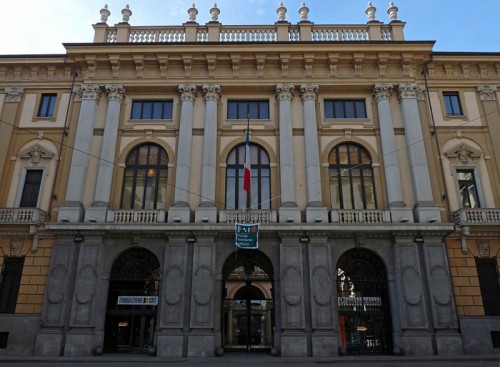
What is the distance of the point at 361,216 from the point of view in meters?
20.1

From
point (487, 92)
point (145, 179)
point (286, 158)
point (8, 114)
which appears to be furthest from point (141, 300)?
point (487, 92)

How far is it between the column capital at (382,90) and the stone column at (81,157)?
52.7 feet

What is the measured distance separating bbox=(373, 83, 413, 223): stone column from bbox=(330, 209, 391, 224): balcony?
446 mm

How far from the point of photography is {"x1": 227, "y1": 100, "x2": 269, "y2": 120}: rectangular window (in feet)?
75.3

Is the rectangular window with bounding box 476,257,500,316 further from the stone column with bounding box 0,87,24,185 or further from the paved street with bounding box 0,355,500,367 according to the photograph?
the stone column with bounding box 0,87,24,185

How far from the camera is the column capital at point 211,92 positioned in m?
22.7

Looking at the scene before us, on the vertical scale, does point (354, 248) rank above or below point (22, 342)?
above

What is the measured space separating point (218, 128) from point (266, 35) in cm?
676

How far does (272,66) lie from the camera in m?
23.2

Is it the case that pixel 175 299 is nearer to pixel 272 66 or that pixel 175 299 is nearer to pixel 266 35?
pixel 272 66

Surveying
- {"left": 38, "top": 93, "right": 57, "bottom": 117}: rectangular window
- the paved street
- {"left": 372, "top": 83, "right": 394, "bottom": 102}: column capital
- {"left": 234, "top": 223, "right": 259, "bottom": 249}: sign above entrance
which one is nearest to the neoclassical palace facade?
{"left": 38, "top": 93, "right": 57, "bottom": 117}: rectangular window

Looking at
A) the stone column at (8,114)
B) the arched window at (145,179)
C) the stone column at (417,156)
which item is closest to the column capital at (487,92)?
the stone column at (417,156)

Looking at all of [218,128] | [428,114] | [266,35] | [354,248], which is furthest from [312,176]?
[266,35]

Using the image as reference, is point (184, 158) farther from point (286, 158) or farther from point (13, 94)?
point (13, 94)
